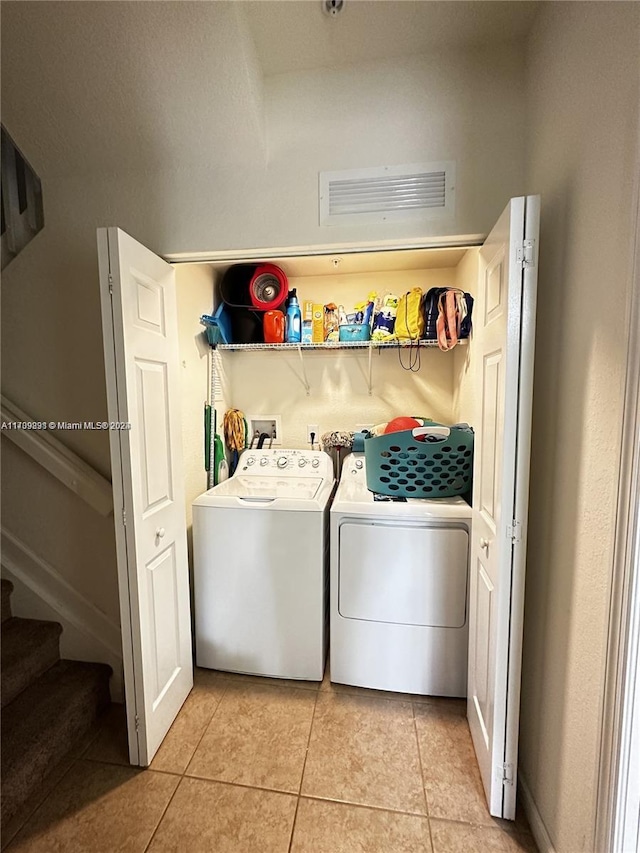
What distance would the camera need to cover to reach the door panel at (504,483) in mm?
1041

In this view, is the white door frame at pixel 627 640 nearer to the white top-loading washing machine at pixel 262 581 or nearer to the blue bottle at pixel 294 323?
the white top-loading washing machine at pixel 262 581

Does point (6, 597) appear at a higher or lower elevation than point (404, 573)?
lower

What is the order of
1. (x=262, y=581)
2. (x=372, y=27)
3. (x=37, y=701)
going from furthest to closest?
(x=262, y=581), (x=37, y=701), (x=372, y=27)

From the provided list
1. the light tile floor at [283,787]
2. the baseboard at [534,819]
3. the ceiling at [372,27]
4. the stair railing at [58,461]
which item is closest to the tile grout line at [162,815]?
the light tile floor at [283,787]

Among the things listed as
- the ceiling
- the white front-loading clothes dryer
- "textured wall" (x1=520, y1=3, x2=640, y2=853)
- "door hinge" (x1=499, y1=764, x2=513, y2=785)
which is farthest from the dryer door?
the ceiling

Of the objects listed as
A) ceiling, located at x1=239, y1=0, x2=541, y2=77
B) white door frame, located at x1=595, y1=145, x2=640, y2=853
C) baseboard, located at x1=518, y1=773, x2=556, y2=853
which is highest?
ceiling, located at x1=239, y1=0, x2=541, y2=77

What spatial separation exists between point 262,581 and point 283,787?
731 millimetres

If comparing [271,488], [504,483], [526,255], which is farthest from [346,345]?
[504,483]

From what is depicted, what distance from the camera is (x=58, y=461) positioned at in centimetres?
155

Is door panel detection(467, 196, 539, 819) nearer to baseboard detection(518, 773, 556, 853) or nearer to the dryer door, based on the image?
baseboard detection(518, 773, 556, 853)

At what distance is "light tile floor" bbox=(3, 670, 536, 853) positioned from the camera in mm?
1162

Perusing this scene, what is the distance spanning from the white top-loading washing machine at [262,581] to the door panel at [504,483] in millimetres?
747

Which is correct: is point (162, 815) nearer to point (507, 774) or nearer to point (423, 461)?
point (507, 774)

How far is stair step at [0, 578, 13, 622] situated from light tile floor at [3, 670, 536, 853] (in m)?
0.67
